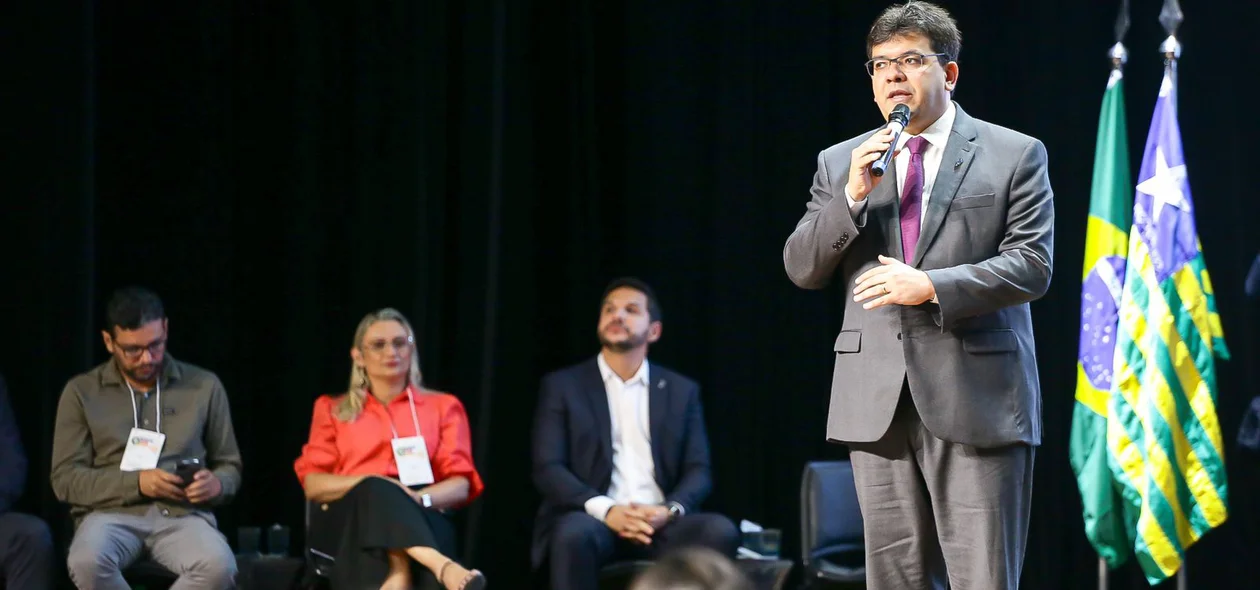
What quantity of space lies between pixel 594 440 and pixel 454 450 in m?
0.50

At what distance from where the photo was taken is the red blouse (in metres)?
4.43

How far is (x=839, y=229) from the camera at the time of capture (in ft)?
7.37

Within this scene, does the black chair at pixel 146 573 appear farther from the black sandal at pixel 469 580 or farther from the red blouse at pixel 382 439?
the black sandal at pixel 469 580

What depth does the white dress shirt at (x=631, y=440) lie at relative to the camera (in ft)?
15.2

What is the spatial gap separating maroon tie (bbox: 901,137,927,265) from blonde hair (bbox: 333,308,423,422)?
8.43 ft

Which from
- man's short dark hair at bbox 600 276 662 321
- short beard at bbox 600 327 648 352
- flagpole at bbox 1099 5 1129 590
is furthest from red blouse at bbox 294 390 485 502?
flagpole at bbox 1099 5 1129 590

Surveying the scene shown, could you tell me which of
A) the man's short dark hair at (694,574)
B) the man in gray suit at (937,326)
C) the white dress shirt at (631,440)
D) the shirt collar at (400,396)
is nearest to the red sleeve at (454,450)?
the shirt collar at (400,396)

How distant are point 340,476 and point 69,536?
93 centimetres

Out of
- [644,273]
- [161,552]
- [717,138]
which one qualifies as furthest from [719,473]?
[161,552]

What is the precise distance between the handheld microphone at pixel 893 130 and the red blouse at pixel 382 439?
260 centimetres

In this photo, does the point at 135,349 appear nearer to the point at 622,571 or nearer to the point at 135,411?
the point at 135,411

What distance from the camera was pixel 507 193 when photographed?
5.10m

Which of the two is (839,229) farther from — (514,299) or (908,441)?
(514,299)

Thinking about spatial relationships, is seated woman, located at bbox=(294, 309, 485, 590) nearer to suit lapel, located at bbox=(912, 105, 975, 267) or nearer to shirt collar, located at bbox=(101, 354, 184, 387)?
shirt collar, located at bbox=(101, 354, 184, 387)
